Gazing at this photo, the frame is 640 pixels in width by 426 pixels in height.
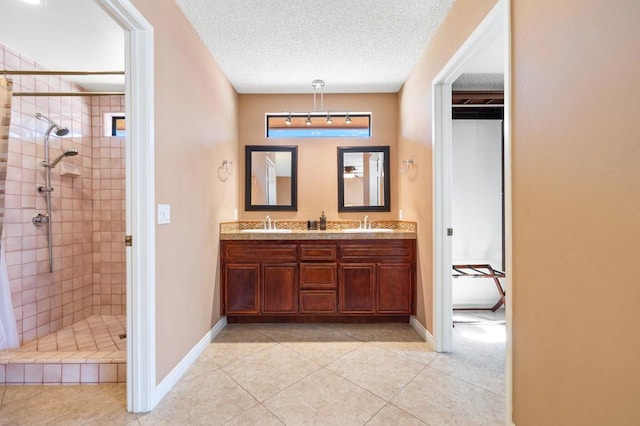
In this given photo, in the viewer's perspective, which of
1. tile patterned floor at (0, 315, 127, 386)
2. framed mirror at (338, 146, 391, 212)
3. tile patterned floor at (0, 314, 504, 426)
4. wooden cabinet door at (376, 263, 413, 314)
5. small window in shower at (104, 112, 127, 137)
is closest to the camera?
tile patterned floor at (0, 314, 504, 426)

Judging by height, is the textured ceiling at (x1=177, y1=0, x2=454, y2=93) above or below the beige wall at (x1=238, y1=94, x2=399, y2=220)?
above

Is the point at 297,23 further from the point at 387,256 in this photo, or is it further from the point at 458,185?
the point at 458,185

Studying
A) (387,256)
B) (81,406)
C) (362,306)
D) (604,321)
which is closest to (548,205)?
(604,321)

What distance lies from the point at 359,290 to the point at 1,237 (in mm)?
2695

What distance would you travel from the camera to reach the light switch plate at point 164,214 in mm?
1642

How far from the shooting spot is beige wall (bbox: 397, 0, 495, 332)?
189 cm

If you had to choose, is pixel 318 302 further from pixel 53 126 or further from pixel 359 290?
pixel 53 126

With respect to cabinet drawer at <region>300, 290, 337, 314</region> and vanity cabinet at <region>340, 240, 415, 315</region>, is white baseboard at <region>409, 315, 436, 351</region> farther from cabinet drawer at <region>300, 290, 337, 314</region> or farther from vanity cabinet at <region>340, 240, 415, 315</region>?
cabinet drawer at <region>300, 290, 337, 314</region>

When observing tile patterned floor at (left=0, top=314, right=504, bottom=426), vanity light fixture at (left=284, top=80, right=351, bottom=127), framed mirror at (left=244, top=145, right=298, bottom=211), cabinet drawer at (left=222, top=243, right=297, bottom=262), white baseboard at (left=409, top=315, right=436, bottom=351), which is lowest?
tile patterned floor at (left=0, top=314, right=504, bottom=426)

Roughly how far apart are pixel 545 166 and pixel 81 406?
2663 millimetres

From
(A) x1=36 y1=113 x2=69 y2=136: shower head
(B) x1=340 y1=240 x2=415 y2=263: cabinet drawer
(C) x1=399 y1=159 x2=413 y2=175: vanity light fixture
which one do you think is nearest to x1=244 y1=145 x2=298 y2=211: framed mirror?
(B) x1=340 y1=240 x2=415 y2=263: cabinet drawer

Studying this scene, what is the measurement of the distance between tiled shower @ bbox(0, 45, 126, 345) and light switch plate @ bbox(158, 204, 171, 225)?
4.90ft

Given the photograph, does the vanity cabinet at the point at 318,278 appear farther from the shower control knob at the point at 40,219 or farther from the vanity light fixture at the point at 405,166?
the shower control knob at the point at 40,219

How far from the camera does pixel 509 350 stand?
1.29 m
